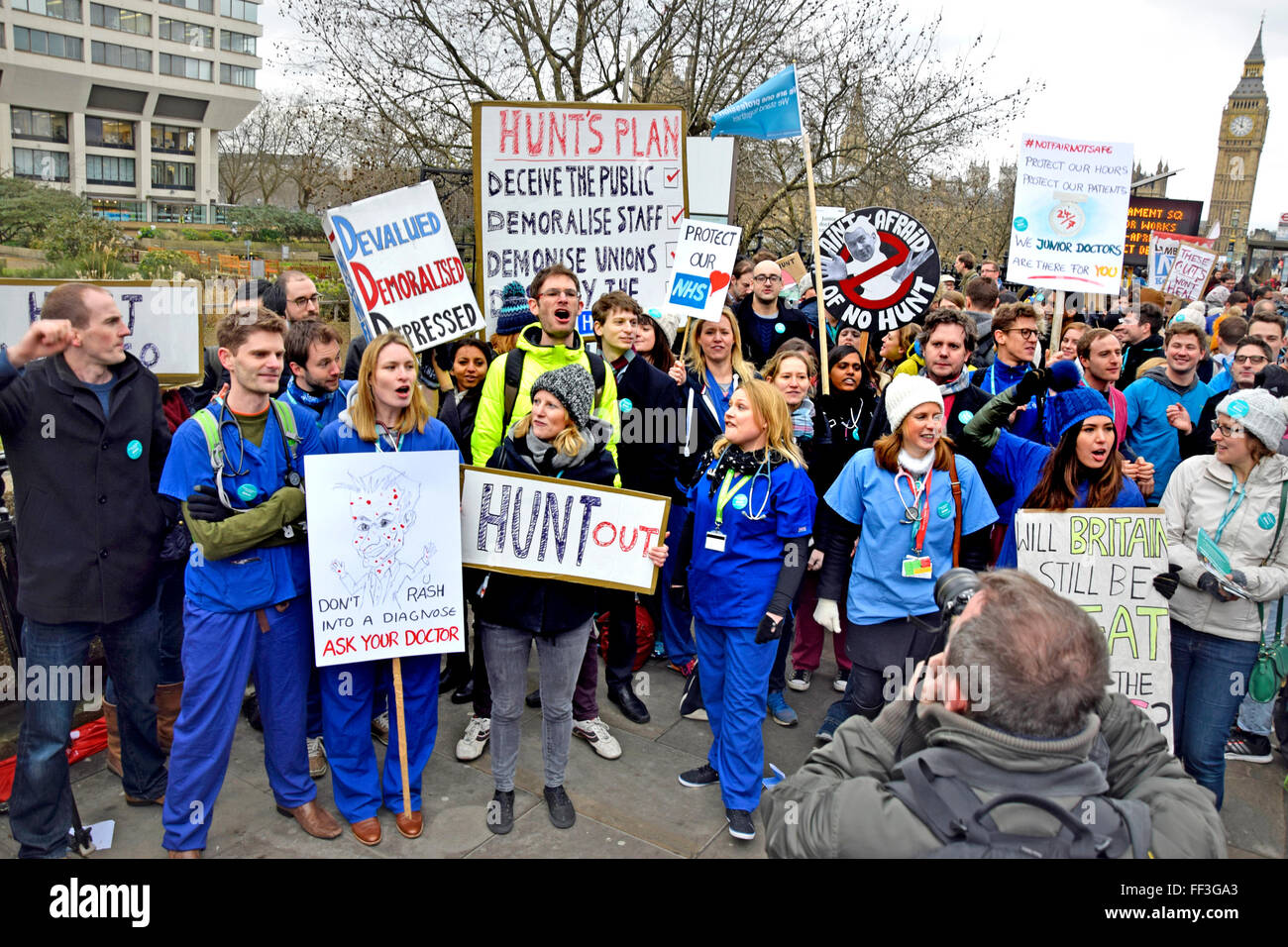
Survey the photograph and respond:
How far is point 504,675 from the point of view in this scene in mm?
3844

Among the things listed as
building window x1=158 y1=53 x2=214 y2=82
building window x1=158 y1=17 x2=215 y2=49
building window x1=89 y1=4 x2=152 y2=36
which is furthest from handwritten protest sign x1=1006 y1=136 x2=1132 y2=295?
building window x1=158 y1=17 x2=215 y2=49

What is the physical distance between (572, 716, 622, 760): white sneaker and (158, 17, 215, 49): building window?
9088 cm

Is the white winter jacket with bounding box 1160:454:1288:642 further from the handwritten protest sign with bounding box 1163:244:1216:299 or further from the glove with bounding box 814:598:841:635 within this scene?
the handwritten protest sign with bounding box 1163:244:1216:299

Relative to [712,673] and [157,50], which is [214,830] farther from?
[157,50]

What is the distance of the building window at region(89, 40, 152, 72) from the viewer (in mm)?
73250

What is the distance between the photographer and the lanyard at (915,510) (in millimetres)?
4074

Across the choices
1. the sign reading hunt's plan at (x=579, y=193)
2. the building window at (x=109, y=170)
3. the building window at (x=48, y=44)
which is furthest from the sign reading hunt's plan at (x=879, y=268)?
the building window at (x=109, y=170)

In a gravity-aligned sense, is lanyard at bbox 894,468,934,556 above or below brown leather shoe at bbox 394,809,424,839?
above

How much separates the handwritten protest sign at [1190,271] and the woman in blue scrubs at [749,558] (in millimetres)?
9849

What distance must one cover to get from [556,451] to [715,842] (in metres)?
1.81

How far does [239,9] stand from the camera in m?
80.8

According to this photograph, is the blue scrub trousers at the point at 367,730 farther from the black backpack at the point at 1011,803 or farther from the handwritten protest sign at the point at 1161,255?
the handwritten protest sign at the point at 1161,255

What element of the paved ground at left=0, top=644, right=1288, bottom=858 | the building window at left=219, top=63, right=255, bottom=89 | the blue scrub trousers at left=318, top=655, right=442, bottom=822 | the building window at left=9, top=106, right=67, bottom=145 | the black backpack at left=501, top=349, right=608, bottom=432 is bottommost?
the paved ground at left=0, top=644, right=1288, bottom=858
